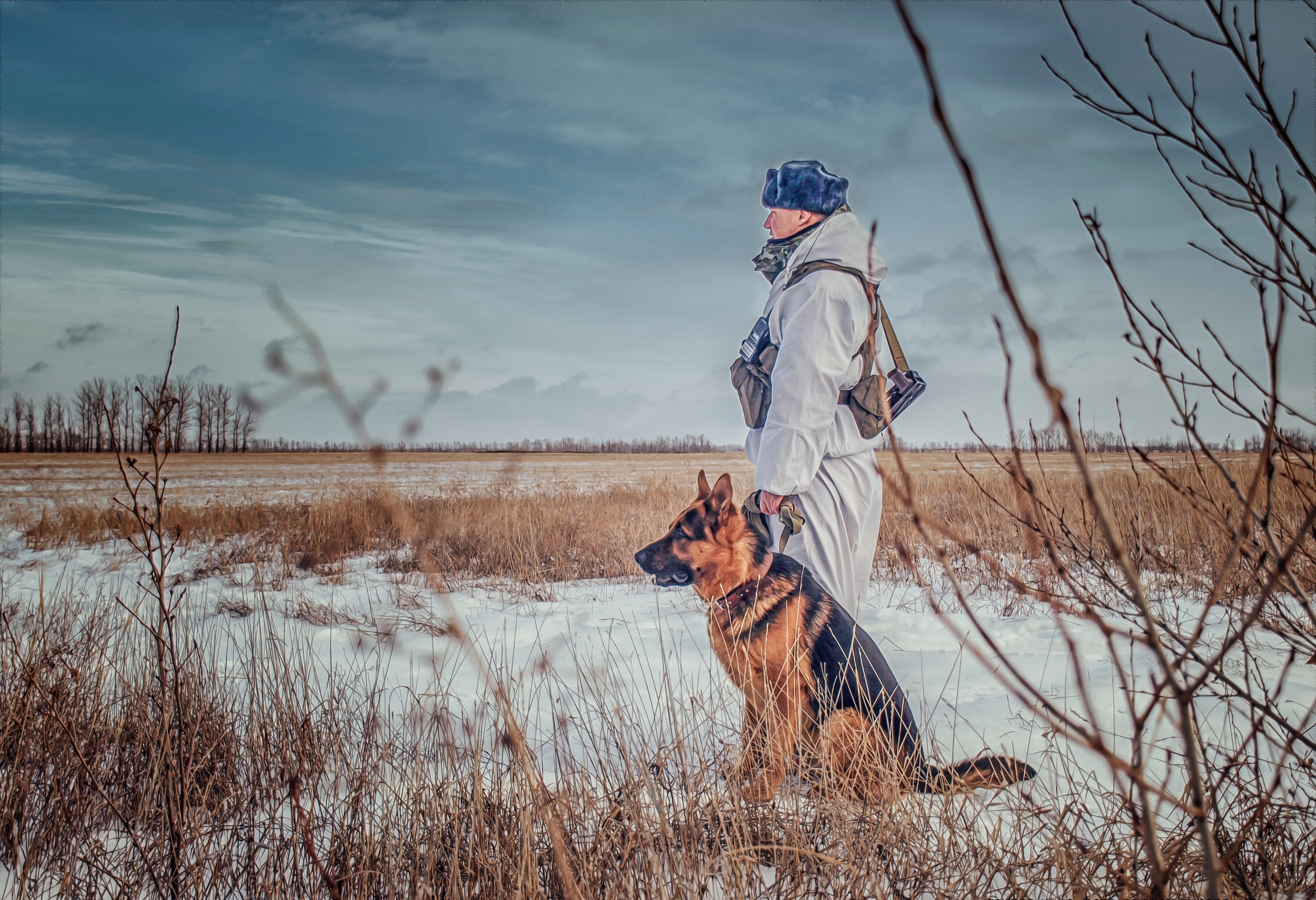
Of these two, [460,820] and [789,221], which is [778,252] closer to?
[789,221]

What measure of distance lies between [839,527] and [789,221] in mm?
1424

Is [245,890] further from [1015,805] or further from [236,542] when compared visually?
[236,542]

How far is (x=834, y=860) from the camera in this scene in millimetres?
1410

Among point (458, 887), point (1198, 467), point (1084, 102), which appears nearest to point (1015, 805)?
point (1198, 467)

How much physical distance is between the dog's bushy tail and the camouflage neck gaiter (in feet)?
6.90

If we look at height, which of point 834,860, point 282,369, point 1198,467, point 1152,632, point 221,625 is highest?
point 282,369

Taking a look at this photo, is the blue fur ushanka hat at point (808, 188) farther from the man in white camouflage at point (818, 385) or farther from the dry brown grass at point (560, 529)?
the dry brown grass at point (560, 529)

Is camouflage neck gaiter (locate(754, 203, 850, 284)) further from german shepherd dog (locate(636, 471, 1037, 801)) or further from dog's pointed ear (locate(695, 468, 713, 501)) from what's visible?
german shepherd dog (locate(636, 471, 1037, 801))

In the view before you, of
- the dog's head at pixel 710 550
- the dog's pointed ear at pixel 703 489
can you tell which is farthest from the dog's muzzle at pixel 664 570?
the dog's pointed ear at pixel 703 489

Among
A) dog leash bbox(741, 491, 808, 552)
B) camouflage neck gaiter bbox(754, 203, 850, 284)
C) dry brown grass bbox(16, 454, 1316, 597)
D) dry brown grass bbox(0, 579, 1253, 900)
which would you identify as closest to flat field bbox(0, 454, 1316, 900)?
dry brown grass bbox(0, 579, 1253, 900)

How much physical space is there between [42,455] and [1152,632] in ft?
136

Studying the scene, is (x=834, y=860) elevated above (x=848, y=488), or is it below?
below

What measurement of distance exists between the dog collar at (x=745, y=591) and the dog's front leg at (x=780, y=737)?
1.10 ft

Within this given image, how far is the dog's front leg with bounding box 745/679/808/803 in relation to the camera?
7.03 feet
